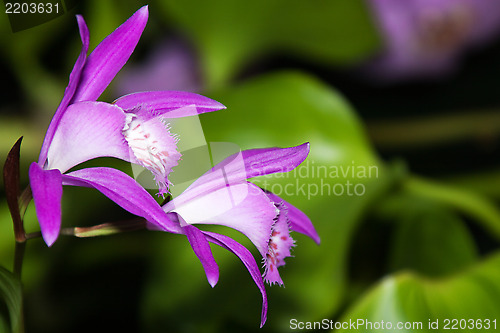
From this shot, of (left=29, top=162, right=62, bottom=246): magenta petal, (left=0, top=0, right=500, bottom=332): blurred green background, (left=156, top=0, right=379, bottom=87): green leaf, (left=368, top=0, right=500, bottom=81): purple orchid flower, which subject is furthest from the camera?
(left=368, top=0, right=500, bottom=81): purple orchid flower

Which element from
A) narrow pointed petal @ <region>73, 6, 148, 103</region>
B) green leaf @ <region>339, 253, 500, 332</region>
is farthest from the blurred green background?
narrow pointed petal @ <region>73, 6, 148, 103</region>

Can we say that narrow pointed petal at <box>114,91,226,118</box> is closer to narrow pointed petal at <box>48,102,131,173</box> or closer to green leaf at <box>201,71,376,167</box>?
narrow pointed petal at <box>48,102,131,173</box>

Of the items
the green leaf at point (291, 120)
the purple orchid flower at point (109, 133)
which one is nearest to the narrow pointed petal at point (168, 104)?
the purple orchid flower at point (109, 133)

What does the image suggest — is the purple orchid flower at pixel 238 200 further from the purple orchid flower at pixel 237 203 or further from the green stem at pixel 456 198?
the green stem at pixel 456 198

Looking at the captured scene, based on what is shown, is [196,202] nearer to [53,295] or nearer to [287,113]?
[287,113]

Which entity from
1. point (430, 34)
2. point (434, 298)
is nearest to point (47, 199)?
point (434, 298)
